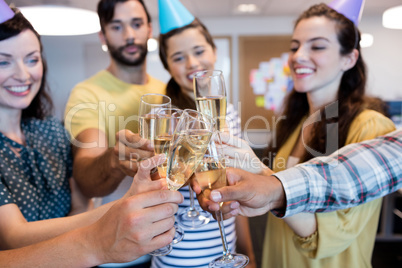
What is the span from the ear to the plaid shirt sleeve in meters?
0.36

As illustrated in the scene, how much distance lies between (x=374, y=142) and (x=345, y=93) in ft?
1.00

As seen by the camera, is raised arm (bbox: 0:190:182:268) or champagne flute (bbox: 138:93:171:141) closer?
raised arm (bbox: 0:190:182:268)

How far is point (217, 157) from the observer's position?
736mm

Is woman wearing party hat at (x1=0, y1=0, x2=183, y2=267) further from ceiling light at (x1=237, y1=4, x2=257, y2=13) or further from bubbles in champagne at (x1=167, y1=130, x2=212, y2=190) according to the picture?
ceiling light at (x1=237, y1=4, x2=257, y2=13)

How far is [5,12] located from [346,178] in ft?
3.51

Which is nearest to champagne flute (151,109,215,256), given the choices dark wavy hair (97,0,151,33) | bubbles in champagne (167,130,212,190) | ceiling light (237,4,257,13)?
bubbles in champagne (167,130,212,190)

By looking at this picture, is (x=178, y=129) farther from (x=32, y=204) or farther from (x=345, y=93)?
(x=345, y=93)

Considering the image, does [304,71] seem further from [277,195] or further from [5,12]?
[5,12]

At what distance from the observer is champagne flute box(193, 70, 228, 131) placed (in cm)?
86

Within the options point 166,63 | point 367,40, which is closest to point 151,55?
point 367,40

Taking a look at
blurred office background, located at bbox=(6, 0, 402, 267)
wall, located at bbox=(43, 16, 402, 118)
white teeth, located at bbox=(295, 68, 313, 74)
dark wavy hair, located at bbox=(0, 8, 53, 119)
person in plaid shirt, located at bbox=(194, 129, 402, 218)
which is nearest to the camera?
person in plaid shirt, located at bbox=(194, 129, 402, 218)

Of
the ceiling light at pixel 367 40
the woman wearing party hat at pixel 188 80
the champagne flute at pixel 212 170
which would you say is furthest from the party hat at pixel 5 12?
the ceiling light at pixel 367 40

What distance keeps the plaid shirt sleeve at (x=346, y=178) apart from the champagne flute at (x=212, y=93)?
0.75 feet

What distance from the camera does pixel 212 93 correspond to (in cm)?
86
